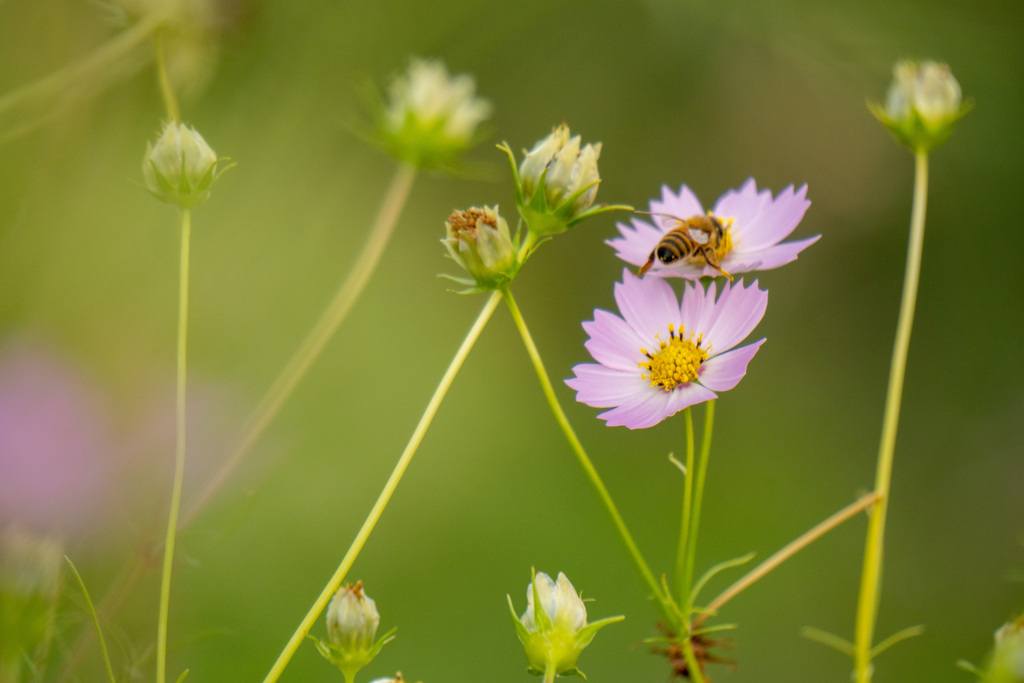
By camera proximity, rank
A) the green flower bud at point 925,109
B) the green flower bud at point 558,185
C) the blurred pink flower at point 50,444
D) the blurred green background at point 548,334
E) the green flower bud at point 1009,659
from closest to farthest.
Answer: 1. the green flower bud at point 1009,659
2. the green flower bud at point 558,185
3. the green flower bud at point 925,109
4. the blurred pink flower at point 50,444
5. the blurred green background at point 548,334

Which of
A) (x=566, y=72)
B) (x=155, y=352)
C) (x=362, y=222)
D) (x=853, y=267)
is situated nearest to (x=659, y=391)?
(x=155, y=352)

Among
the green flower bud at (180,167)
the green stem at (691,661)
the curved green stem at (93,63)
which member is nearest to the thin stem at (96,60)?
the curved green stem at (93,63)

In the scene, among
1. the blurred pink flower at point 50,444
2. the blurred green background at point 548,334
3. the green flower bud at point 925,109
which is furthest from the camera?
the blurred green background at point 548,334

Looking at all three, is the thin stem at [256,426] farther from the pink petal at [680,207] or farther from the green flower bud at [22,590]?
the pink petal at [680,207]

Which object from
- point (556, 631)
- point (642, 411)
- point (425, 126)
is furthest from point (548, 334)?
point (556, 631)

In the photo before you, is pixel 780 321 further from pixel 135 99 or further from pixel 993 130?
pixel 135 99

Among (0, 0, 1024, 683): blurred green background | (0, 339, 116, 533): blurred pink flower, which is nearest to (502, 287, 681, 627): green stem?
(0, 339, 116, 533): blurred pink flower
